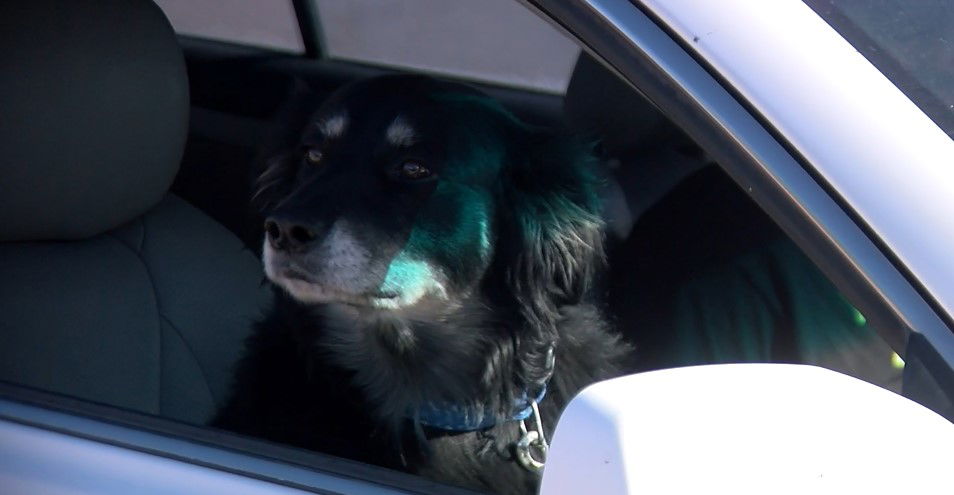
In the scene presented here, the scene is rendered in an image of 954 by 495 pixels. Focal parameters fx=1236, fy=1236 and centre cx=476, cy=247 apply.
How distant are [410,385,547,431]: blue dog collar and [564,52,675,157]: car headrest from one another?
67 centimetres

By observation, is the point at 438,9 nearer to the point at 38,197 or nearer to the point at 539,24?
the point at 539,24

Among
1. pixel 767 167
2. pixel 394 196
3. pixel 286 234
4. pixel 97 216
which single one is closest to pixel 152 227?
pixel 97 216

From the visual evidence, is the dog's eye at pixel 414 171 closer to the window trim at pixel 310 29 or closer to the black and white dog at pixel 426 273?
the black and white dog at pixel 426 273

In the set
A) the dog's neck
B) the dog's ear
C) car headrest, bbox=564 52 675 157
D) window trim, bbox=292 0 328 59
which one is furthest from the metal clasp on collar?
window trim, bbox=292 0 328 59

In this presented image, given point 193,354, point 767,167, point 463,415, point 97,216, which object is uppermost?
point 767,167

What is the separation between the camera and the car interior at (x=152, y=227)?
220cm

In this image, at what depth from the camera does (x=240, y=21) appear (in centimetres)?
353

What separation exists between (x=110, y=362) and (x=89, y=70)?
0.55 m

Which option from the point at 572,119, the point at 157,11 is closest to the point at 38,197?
the point at 157,11

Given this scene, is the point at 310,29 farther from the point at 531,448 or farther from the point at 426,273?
the point at 531,448

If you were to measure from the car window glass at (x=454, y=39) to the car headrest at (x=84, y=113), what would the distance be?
92 cm

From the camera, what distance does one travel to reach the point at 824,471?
107 centimetres

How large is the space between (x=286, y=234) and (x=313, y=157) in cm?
37

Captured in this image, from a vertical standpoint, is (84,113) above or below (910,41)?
below
